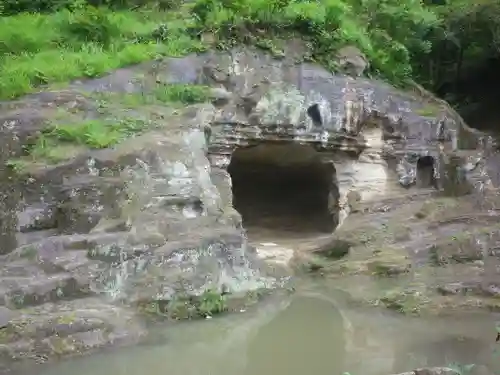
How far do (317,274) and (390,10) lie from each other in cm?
A: 957

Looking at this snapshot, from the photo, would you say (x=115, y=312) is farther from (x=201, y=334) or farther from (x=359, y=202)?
(x=359, y=202)

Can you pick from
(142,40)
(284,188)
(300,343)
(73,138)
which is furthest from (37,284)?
(284,188)

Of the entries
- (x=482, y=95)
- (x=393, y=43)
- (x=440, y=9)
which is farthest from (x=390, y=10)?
(x=482, y=95)

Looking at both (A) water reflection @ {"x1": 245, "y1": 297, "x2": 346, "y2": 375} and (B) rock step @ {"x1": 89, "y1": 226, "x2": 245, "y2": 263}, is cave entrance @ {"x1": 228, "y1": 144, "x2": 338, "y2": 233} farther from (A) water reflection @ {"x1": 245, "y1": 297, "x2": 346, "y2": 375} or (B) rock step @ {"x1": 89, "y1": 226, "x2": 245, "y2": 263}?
(A) water reflection @ {"x1": 245, "y1": 297, "x2": 346, "y2": 375}

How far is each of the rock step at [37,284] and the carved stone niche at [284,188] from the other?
7253mm

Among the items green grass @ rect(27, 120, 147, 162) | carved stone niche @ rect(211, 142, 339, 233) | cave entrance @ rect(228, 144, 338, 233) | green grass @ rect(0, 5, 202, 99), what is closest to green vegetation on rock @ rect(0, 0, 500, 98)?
green grass @ rect(0, 5, 202, 99)

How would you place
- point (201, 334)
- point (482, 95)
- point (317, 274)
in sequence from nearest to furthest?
1. point (201, 334)
2. point (317, 274)
3. point (482, 95)

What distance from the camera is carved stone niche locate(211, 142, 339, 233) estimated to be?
1555 cm

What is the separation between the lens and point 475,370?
513 centimetres

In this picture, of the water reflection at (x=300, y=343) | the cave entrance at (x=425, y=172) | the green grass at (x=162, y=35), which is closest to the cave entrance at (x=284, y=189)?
the cave entrance at (x=425, y=172)

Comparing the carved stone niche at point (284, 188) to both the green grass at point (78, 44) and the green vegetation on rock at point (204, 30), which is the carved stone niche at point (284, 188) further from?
the green grass at point (78, 44)

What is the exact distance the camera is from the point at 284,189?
62.2ft

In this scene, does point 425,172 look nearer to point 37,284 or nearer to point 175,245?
point 175,245

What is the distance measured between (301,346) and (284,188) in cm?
1209
